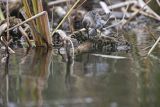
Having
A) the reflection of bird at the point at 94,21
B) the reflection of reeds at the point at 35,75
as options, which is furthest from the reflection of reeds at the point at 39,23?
the reflection of bird at the point at 94,21

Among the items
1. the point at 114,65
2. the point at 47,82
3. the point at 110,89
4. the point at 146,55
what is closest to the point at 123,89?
the point at 110,89

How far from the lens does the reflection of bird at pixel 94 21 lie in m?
2.89

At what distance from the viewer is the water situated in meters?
1.52

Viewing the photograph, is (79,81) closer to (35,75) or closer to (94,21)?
(35,75)

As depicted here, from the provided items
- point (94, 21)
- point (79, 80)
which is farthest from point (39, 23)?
point (79, 80)

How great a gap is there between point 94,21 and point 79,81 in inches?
46.1

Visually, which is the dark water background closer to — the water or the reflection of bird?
the water

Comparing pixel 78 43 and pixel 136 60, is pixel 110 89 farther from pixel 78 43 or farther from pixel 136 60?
pixel 78 43

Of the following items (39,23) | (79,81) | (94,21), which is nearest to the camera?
(79,81)

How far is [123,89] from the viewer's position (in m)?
1.68

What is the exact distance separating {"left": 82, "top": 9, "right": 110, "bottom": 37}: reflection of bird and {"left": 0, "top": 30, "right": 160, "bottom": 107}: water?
1.13 feet

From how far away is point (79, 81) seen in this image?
6.07 ft

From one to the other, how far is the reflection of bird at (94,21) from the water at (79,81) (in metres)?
0.35

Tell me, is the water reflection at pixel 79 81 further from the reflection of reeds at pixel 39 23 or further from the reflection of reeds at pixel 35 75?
the reflection of reeds at pixel 39 23
